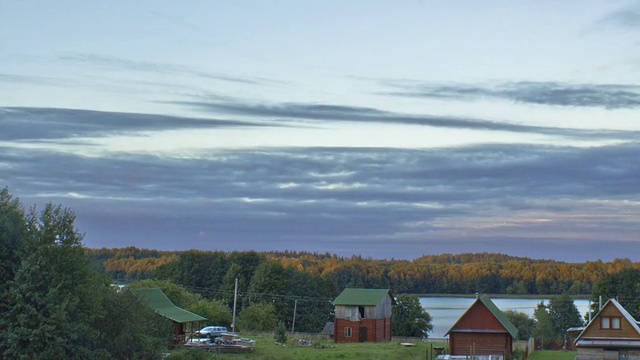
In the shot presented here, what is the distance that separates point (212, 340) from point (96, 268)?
1880cm

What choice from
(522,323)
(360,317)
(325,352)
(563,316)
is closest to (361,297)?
(360,317)

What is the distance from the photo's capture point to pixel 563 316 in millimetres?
102500

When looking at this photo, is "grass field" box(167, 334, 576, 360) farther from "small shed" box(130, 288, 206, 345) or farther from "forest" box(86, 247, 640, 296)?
"forest" box(86, 247, 640, 296)

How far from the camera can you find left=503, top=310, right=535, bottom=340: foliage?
94.9 metres

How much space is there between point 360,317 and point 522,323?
30.2m

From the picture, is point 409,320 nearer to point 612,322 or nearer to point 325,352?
point 325,352

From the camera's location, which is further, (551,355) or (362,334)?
(362,334)

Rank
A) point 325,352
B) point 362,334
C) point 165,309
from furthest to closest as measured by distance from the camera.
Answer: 1. point 362,334
2. point 165,309
3. point 325,352

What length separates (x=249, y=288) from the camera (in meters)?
107

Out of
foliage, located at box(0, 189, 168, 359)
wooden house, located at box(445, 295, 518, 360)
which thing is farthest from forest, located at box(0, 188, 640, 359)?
wooden house, located at box(445, 295, 518, 360)

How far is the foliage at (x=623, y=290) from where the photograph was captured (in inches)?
3413

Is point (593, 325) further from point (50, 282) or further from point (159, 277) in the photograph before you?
point (159, 277)

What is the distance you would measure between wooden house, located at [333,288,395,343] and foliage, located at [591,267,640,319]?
89.4 ft

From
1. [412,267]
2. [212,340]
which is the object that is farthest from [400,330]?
[412,267]
